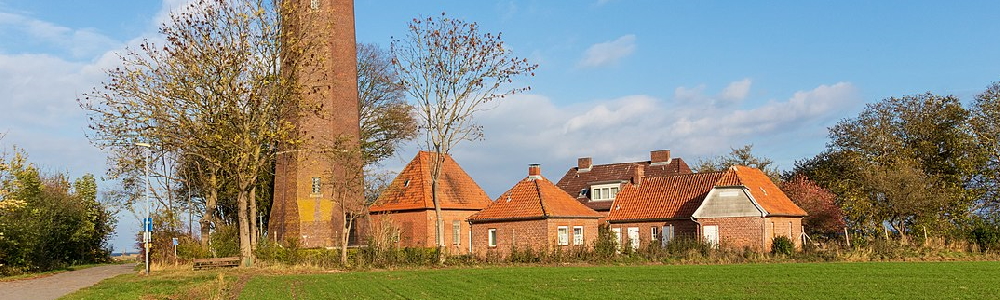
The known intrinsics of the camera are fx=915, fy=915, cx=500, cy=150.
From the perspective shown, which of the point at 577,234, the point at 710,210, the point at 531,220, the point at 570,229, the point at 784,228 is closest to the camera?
the point at 710,210

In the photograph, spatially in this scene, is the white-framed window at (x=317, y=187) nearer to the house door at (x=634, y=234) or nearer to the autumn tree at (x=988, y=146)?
the house door at (x=634, y=234)

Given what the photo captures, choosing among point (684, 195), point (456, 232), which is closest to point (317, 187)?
point (456, 232)

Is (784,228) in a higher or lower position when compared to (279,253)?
higher

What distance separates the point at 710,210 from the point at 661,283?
1936 cm

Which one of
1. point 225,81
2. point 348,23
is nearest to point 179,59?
point 225,81

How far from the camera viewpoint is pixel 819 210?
49.2 metres

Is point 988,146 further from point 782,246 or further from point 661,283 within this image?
point 661,283

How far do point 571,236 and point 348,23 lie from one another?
14683 millimetres

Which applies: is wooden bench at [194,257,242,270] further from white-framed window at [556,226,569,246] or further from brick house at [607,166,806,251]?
brick house at [607,166,806,251]

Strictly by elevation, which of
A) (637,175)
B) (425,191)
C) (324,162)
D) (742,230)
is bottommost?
(742,230)

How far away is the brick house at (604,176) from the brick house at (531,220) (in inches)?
189

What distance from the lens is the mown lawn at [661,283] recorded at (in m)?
19.0

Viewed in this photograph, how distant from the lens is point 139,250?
43.7 meters

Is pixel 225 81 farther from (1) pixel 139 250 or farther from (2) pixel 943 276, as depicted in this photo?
(2) pixel 943 276
